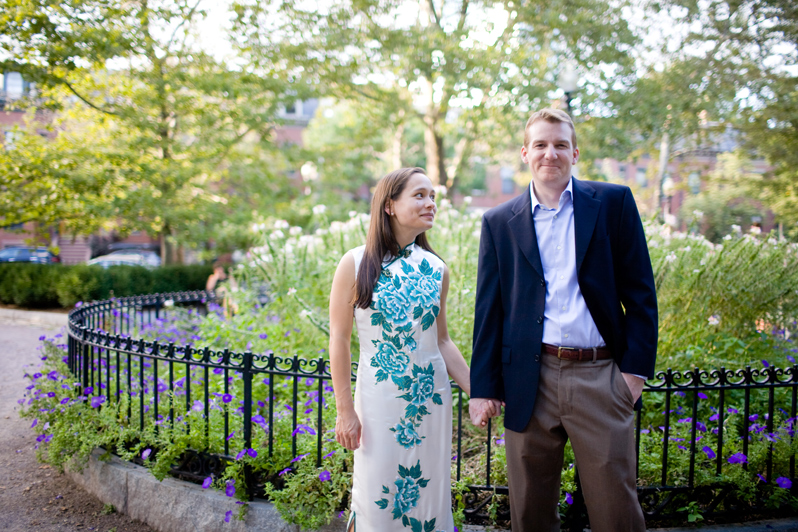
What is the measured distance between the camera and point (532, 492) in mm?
2176

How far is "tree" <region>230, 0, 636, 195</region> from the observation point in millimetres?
12625

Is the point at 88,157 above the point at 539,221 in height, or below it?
above

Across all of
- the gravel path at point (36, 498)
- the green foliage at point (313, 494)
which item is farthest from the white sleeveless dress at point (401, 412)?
the gravel path at point (36, 498)

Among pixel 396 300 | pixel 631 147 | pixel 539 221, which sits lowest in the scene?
pixel 396 300

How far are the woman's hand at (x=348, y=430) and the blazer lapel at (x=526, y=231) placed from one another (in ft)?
3.17

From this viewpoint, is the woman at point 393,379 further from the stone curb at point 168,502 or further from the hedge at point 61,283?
the hedge at point 61,283

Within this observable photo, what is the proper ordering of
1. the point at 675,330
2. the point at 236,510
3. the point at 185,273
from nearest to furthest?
1. the point at 236,510
2. the point at 675,330
3. the point at 185,273

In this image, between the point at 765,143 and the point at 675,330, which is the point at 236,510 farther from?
the point at 765,143

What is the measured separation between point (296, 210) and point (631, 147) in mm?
8996

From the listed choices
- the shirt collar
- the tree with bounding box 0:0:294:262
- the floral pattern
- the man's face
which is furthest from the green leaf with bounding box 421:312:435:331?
the tree with bounding box 0:0:294:262

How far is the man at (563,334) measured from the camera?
79.2 inches

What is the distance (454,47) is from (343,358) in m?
11.7

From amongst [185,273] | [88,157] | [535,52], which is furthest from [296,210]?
[535,52]

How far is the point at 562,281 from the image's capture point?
212cm
